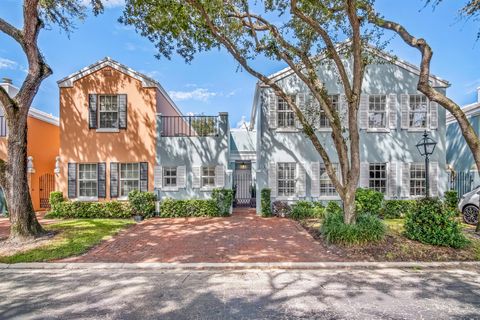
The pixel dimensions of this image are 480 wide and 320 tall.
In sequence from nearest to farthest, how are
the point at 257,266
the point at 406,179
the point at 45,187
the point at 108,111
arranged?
the point at 257,266
the point at 406,179
the point at 108,111
the point at 45,187

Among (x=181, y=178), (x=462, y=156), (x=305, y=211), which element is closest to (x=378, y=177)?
(x=305, y=211)

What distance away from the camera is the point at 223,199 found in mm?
12539

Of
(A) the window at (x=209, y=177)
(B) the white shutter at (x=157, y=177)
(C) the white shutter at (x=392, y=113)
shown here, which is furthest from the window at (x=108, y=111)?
(C) the white shutter at (x=392, y=113)

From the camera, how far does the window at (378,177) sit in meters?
12.8

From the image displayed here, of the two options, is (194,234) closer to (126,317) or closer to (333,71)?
(126,317)

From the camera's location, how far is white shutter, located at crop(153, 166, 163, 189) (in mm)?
12883

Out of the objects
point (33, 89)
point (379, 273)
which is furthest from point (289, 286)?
point (33, 89)

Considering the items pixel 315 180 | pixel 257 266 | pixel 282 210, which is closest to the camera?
pixel 257 266

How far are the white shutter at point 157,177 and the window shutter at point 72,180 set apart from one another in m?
3.98

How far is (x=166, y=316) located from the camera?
3.86 metres

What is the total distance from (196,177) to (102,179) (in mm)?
4724

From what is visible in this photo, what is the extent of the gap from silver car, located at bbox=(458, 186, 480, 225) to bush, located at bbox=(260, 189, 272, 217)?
7.72 m

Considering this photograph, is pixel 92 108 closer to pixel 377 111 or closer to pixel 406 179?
pixel 377 111

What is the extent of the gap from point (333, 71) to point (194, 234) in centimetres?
1015
